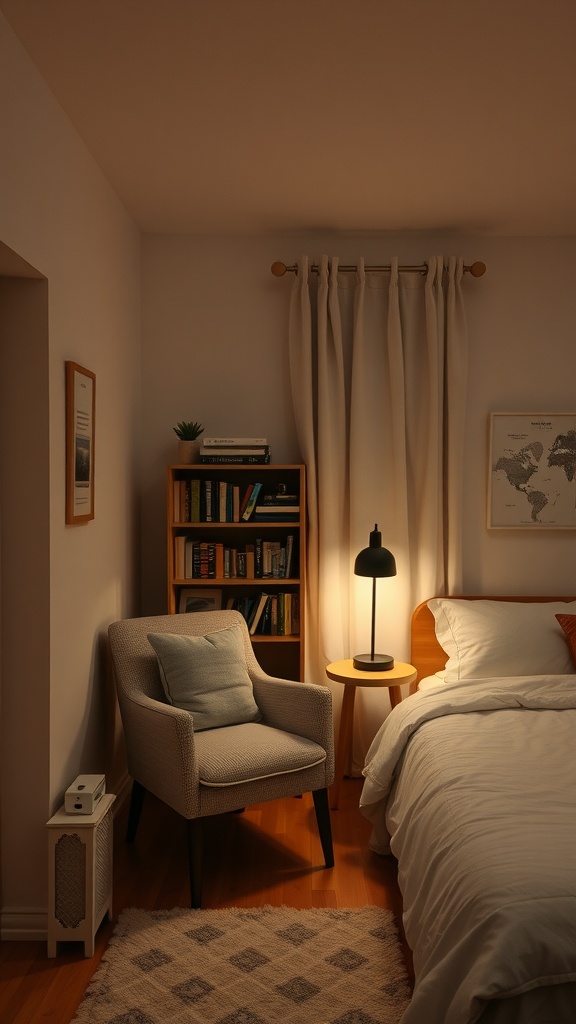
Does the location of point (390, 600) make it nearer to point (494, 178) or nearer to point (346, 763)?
point (346, 763)

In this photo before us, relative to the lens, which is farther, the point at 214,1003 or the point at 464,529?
the point at 464,529

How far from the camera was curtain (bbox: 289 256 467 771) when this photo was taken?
4047 millimetres

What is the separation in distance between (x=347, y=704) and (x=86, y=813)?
1.45 m

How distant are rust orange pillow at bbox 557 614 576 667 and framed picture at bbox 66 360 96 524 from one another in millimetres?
2092

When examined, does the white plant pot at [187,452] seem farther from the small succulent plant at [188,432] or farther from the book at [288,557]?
the book at [288,557]

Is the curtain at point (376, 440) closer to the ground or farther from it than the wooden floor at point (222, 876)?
farther from it

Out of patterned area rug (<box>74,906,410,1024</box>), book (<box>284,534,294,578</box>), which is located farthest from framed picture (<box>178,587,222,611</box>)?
patterned area rug (<box>74,906,410,1024</box>)

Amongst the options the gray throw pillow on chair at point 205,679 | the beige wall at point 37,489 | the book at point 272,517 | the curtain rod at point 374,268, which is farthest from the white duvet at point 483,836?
the curtain rod at point 374,268

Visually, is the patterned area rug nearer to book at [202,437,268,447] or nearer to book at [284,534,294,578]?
book at [284,534,294,578]

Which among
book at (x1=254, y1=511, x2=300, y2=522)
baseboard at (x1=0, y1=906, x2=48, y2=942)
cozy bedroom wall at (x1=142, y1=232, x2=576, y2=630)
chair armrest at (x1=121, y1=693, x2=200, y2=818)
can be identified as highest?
cozy bedroom wall at (x1=142, y1=232, x2=576, y2=630)

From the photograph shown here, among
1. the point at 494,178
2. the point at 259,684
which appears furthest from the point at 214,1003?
the point at 494,178

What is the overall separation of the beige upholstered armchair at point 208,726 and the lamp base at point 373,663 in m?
0.51

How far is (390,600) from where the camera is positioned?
13.5 feet

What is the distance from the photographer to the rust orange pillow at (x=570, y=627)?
3.59 m
